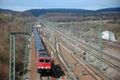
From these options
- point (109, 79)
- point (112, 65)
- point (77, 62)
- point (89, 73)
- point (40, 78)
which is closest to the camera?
point (109, 79)

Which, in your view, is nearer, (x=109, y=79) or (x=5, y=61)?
(x=109, y=79)

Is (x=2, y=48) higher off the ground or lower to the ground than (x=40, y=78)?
higher

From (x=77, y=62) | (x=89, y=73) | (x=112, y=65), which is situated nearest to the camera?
(x=89, y=73)

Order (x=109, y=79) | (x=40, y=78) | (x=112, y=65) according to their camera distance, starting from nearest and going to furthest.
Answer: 1. (x=109, y=79)
2. (x=40, y=78)
3. (x=112, y=65)

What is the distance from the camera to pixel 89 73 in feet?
48.8

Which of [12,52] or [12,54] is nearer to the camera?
[12,54]

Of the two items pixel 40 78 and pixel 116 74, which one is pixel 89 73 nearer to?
pixel 116 74

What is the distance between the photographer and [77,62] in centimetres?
1908

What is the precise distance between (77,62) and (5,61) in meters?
5.65

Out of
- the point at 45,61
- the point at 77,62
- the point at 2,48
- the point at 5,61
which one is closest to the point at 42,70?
the point at 45,61

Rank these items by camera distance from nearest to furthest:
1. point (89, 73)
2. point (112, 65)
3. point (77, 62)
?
point (89, 73)
point (112, 65)
point (77, 62)

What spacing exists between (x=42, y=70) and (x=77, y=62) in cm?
495

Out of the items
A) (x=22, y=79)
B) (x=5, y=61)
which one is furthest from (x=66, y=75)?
(x=5, y=61)

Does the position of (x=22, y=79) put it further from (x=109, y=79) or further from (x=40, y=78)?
(x=109, y=79)
